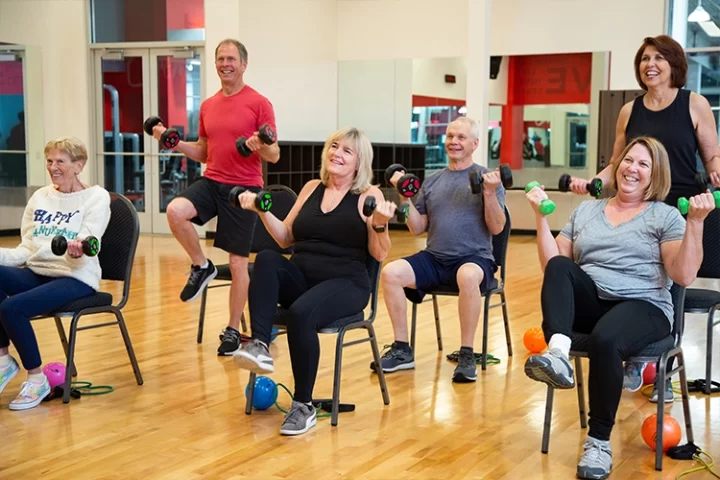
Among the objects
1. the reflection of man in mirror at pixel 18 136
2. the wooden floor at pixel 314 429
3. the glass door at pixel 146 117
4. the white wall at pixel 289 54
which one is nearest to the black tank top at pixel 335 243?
the wooden floor at pixel 314 429

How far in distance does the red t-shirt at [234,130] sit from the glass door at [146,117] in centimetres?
613

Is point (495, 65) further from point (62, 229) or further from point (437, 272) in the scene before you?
point (62, 229)

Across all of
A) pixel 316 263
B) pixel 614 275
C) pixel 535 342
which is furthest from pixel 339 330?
pixel 535 342

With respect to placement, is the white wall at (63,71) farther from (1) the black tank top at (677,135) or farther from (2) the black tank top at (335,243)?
Answer: (1) the black tank top at (677,135)

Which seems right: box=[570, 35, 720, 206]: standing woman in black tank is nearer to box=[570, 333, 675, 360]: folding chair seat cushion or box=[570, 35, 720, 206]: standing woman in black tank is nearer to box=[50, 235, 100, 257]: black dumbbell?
box=[570, 333, 675, 360]: folding chair seat cushion

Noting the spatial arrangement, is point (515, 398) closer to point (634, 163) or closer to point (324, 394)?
point (324, 394)

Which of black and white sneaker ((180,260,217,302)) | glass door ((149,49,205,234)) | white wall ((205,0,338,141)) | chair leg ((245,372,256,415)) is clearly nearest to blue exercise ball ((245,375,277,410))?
chair leg ((245,372,256,415))

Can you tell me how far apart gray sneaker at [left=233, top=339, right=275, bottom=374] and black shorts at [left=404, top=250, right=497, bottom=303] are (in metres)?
1.16

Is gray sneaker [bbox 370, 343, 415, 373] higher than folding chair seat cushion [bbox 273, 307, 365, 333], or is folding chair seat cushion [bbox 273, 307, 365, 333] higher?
folding chair seat cushion [bbox 273, 307, 365, 333]

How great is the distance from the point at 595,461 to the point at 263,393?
1342 mm

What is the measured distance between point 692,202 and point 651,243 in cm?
30

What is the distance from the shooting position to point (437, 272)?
422cm

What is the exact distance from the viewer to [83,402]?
3.71m

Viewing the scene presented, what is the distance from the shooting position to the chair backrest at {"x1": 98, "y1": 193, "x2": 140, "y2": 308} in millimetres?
3836
